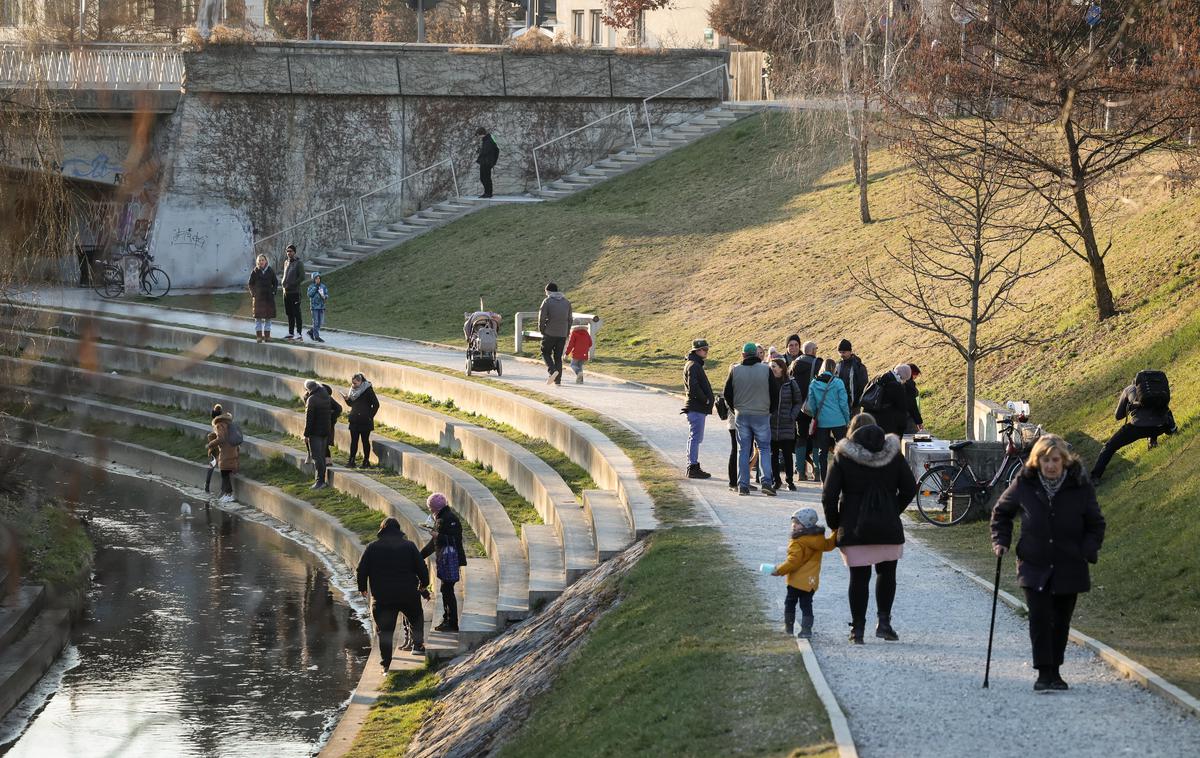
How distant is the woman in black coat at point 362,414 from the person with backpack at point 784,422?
324 inches

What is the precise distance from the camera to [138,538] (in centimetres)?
2220

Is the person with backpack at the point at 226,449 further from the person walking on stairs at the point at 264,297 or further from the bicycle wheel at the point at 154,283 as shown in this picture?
the bicycle wheel at the point at 154,283

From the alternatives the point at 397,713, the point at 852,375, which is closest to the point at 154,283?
the point at 852,375

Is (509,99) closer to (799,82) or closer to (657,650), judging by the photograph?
(799,82)

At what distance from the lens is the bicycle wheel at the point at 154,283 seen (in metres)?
36.5

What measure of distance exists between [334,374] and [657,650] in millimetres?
17924

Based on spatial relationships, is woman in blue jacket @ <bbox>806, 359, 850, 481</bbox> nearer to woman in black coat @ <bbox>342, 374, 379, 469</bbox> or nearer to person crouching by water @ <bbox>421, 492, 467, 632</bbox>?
person crouching by water @ <bbox>421, 492, 467, 632</bbox>

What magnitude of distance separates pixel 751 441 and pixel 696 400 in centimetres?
94

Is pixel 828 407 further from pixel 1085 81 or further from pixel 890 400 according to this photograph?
pixel 1085 81

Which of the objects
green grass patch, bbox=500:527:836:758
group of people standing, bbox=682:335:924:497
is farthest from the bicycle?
green grass patch, bbox=500:527:836:758

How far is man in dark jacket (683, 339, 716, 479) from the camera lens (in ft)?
55.3

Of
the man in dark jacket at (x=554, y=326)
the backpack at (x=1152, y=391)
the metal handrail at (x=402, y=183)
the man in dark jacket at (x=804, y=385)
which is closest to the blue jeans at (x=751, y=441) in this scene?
the man in dark jacket at (x=804, y=385)

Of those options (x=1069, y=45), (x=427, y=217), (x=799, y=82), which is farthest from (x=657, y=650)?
(x=427, y=217)

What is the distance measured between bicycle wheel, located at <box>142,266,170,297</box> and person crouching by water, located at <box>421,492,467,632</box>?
22410mm
